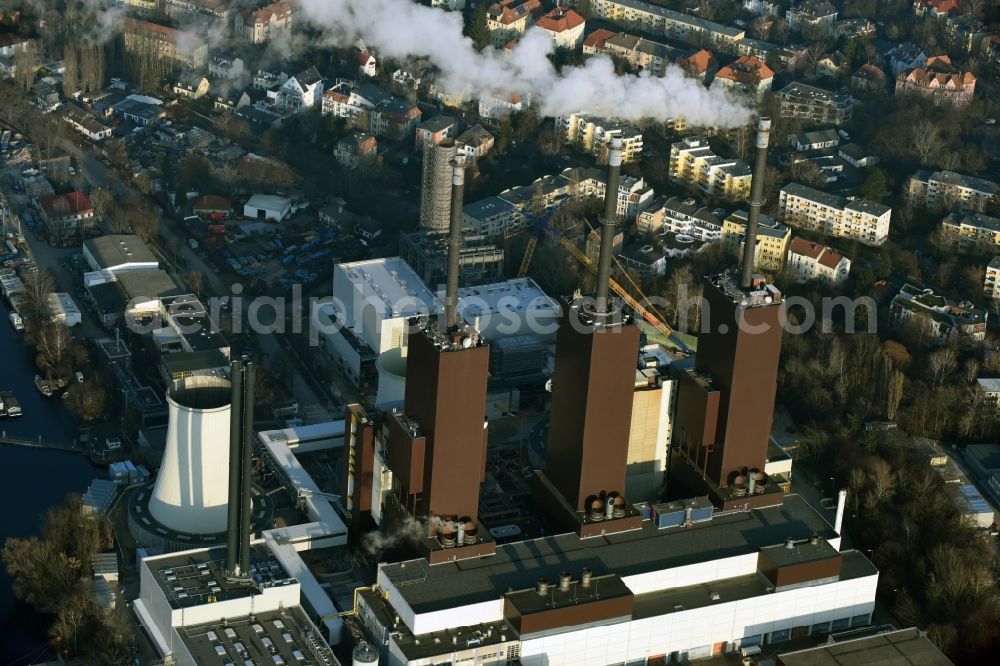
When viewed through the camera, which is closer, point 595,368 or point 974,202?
point 595,368

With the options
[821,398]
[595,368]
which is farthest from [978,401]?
[595,368]

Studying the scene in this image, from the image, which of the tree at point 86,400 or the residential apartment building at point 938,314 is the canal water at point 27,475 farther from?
the residential apartment building at point 938,314

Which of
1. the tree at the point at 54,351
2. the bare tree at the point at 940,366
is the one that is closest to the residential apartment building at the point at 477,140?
the tree at the point at 54,351

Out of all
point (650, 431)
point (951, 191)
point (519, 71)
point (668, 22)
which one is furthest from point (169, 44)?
point (650, 431)

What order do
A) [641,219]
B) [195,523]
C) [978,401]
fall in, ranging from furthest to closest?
[641,219], [978,401], [195,523]

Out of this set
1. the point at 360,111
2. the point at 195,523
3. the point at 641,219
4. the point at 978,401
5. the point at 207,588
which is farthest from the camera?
the point at 360,111

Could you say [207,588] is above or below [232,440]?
below

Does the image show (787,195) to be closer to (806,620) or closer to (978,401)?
(978,401)
